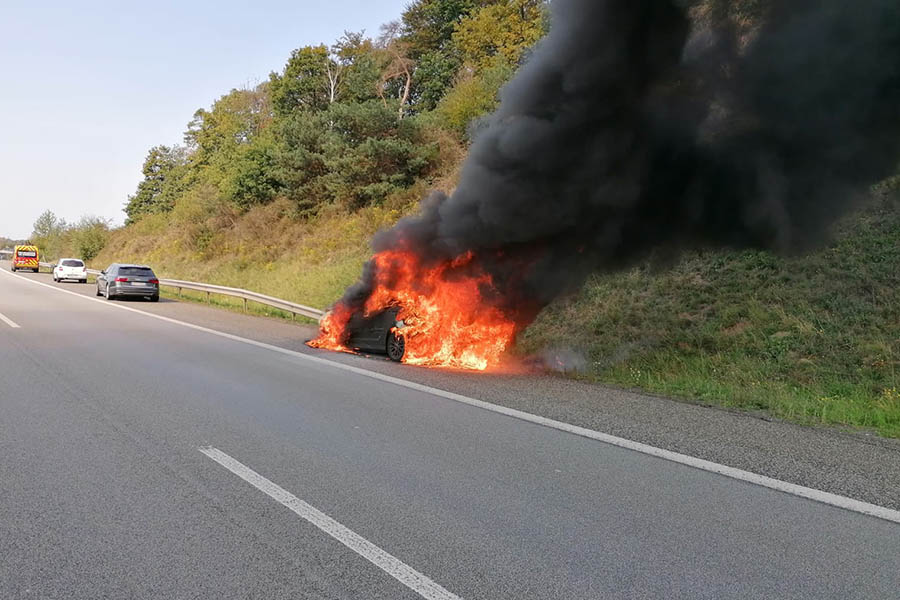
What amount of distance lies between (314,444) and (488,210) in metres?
5.39

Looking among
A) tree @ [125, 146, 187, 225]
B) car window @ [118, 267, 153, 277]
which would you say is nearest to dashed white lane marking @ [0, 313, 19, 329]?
car window @ [118, 267, 153, 277]

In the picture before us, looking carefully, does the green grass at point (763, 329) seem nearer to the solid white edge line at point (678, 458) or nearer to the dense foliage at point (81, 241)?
the solid white edge line at point (678, 458)

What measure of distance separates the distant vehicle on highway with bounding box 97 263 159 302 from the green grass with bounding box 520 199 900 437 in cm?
1524

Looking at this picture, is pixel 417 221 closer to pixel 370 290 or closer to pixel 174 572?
pixel 370 290

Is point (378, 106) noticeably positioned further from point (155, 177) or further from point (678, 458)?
point (155, 177)

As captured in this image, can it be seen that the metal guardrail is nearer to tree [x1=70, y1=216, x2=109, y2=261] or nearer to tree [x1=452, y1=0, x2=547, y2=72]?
tree [x1=452, y1=0, x2=547, y2=72]

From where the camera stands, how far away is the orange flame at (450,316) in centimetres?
1045

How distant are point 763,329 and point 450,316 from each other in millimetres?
5218

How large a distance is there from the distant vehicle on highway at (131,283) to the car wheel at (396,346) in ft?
49.9

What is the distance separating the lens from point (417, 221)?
11203 millimetres

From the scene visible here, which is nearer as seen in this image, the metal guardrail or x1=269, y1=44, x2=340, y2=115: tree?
the metal guardrail

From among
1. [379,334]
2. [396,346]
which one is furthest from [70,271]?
[396,346]

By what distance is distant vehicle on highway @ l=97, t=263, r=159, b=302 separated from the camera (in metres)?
22.6

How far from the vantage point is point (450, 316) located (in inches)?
420
